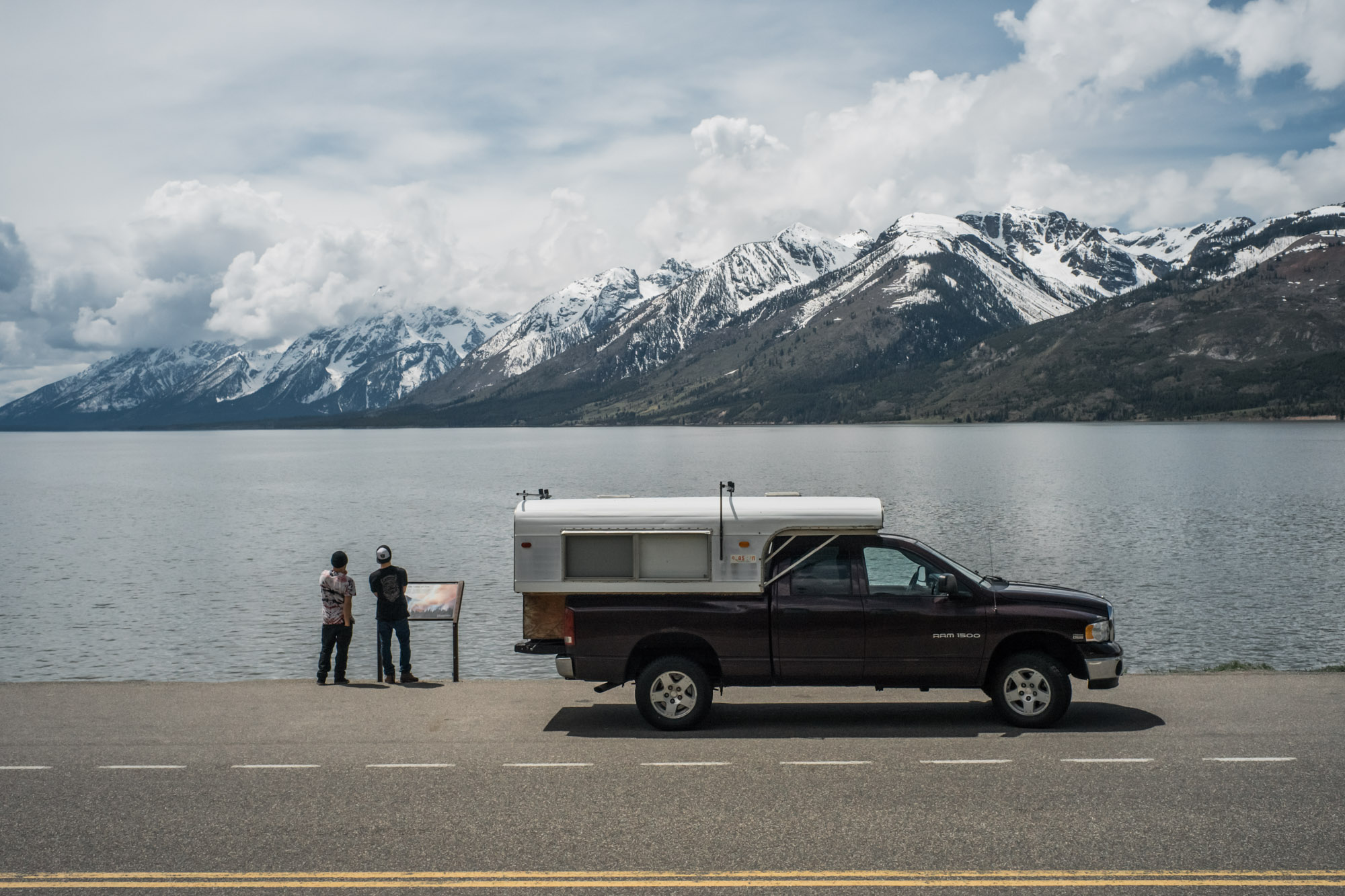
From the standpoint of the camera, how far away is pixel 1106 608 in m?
13.9

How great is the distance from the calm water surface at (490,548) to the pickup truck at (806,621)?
513 inches

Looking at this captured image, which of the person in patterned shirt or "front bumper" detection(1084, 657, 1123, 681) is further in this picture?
the person in patterned shirt

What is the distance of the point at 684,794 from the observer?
10.9 m

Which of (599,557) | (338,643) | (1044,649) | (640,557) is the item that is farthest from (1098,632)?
(338,643)

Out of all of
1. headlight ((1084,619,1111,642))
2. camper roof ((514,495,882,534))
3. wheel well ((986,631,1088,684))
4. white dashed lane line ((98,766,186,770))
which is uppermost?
camper roof ((514,495,882,534))

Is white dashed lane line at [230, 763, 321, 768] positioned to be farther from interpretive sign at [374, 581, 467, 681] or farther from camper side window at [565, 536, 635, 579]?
interpretive sign at [374, 581, 467, 681]

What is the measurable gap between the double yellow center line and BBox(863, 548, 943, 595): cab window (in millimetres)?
5269

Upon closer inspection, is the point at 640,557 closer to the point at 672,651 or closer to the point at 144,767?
the point at 672,651

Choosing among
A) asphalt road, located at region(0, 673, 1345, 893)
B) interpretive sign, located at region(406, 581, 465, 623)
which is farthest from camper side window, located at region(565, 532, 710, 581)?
interpretive sign, located at region(406, 581, 465, 623)

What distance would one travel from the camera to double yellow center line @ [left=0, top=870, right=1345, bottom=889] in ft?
27.7

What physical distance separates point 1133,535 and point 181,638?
152ft

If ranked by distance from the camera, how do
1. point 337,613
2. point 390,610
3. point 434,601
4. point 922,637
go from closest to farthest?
point 922,637, point 337,613, point 390,610, point 434,601

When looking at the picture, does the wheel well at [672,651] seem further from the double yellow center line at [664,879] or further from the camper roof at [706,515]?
the double yellow center line at [664,879]

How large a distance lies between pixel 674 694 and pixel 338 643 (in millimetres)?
6772
